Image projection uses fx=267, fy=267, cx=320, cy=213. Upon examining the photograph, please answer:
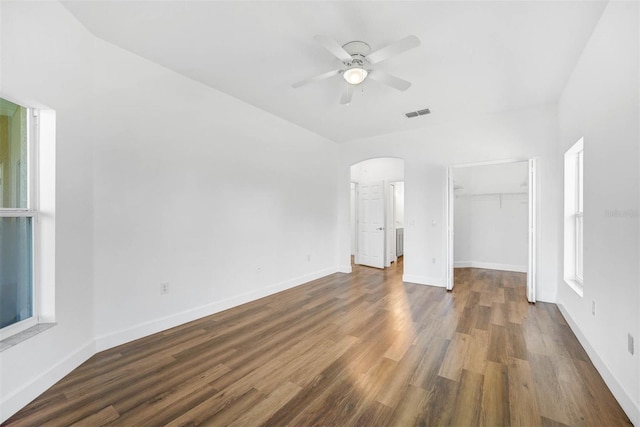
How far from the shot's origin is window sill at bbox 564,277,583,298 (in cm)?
280

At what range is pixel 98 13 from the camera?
209 centimetres

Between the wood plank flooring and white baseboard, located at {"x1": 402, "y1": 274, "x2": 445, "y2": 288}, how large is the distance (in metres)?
1.19

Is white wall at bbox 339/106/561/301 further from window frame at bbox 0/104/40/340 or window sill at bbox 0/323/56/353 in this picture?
window sill at bbox 0/323/56/353

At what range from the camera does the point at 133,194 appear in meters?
2.61

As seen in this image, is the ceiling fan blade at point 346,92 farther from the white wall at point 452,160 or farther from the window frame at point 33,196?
the window frame at point 33,196

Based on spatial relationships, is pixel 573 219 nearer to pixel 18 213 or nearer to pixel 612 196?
pixel 612 196

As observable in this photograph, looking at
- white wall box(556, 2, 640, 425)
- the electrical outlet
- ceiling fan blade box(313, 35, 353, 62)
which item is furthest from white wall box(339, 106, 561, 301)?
the electrical outlet

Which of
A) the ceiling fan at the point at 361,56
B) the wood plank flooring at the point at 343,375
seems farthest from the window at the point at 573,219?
the ceiling fan at the point at 361,56

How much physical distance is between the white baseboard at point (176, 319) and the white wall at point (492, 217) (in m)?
4.50

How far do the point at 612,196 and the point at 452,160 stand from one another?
2.73 meters

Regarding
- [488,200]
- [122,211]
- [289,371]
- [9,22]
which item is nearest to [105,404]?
[289,371]

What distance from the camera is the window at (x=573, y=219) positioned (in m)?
3.18

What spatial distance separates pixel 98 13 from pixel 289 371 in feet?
10.4

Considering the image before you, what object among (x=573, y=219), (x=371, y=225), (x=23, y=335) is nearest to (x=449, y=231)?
(x=573, y=219)
